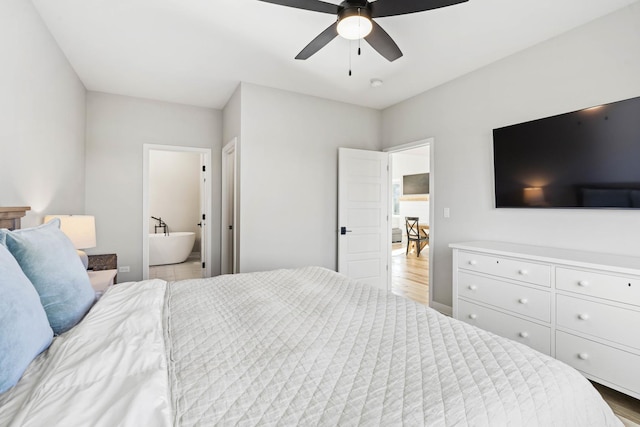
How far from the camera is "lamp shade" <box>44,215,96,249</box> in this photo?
245 cm

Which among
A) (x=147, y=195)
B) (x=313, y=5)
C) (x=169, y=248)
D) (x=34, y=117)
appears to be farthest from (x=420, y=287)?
(x=169, y=248)

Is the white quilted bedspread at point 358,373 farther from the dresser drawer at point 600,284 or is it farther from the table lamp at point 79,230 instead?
the table lamp at point 79,230

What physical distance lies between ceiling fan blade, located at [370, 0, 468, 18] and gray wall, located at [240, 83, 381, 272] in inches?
77.6

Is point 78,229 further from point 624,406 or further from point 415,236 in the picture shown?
point 415,236

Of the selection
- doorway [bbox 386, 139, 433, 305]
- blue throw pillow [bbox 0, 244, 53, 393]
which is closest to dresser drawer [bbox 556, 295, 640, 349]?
blue throw pillow [bbox 0, 244, 53, 393]

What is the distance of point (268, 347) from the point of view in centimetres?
111

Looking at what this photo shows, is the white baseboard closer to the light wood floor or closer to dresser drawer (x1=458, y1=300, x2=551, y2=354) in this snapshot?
the light wood floor

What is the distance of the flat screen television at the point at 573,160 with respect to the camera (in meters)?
2.06

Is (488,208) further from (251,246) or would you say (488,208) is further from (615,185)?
(251,246)

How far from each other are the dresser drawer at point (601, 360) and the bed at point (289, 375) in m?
1.17

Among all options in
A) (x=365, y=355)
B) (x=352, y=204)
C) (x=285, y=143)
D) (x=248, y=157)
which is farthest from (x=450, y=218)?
(x=365, y=355)

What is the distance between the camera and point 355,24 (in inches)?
72.9

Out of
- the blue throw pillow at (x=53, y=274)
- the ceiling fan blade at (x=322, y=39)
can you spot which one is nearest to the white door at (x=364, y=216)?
the ceiling fan blade at (x=322, y=39)

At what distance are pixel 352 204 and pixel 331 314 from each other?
264 cm
